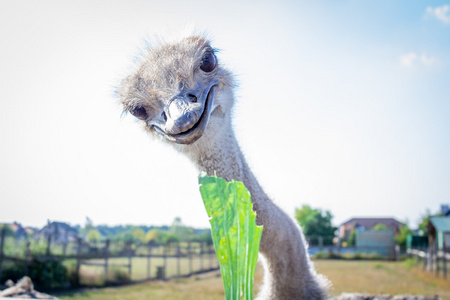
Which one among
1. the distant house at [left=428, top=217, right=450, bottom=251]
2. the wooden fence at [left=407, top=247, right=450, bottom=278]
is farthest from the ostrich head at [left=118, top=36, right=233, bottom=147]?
the distant house at [left=428, top=217, right=450, bottom=251]

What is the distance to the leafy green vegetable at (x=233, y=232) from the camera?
1.68 ft

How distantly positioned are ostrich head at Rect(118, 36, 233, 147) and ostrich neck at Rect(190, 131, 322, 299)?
0.23ft

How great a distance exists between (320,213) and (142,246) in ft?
10.4

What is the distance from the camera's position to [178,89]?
104 cm

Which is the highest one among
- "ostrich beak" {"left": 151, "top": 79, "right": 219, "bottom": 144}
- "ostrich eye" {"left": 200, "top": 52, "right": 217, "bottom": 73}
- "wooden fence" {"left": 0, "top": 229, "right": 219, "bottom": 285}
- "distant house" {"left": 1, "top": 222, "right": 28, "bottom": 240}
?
"ostrich eye" {"left": 200, "top": 52, "right": 217, "bottom": 73}

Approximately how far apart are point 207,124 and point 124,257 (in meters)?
6.18

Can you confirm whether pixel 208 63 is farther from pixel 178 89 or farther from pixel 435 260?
pixel 435 260

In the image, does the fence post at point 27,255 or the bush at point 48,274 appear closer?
the fence post at point 27,255

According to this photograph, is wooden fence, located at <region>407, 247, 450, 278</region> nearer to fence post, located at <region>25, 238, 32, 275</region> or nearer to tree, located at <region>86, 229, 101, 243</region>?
tree, located at <region>86, 229, 101, 243</region>

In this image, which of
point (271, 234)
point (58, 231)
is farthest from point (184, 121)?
point (58, 231)

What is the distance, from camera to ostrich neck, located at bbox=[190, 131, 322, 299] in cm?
127

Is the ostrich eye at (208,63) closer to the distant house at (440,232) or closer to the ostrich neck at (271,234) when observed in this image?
the ostrich neck at (271,234)

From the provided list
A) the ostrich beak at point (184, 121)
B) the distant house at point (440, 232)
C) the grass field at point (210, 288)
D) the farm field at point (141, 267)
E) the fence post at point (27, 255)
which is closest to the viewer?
the ostrich beak at point (184, 121)

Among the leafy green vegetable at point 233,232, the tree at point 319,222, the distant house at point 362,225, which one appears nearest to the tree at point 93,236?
the tree at point 319,222
